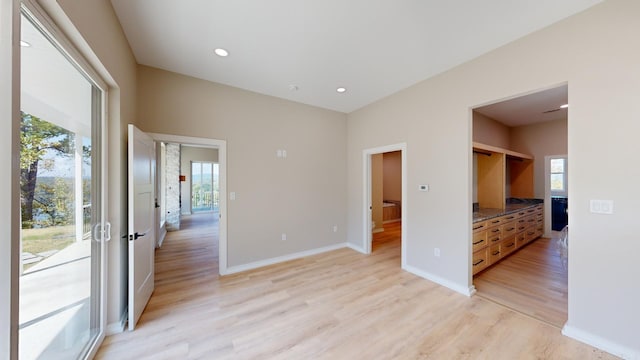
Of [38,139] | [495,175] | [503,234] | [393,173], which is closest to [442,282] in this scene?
[503,234]

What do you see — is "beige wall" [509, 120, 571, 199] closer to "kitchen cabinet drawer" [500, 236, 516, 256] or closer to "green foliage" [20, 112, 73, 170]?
"kitchen cabinet drawer" [500, 236, 516, 256]

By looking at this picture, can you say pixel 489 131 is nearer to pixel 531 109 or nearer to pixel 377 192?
pixel 531 109

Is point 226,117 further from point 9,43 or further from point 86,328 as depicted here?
point 86,328

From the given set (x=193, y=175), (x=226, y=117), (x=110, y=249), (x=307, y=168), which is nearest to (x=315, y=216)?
(x=307, y=168)

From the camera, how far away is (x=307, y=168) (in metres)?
4.18

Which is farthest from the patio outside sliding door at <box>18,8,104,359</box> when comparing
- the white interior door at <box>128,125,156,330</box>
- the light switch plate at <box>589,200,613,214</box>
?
the light switch plate at <box>589,200,613,214</box>

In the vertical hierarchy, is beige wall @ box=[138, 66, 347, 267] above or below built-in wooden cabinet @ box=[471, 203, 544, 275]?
above

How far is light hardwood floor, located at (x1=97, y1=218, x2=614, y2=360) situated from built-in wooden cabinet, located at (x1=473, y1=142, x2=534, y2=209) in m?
2.66

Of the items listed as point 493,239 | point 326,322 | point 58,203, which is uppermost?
point 58,203

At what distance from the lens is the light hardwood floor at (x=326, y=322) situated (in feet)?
6.05

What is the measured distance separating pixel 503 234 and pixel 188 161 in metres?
10.3

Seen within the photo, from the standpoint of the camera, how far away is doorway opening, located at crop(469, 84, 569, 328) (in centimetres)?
277

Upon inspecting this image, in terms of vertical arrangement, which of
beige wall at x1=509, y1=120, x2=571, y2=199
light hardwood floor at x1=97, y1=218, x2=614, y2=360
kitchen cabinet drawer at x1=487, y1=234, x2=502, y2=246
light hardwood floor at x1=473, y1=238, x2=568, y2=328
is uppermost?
beige wall at x1=509, y1=120, x2=571, y2=199

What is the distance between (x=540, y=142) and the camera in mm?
Result: 5199
